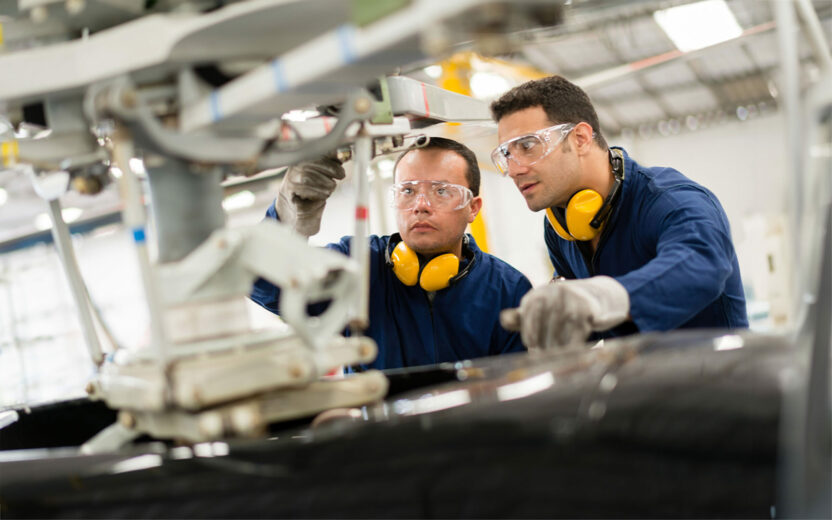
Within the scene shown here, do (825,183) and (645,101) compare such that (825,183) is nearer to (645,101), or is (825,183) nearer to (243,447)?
(243,447)

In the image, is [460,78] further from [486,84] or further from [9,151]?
[9,151]

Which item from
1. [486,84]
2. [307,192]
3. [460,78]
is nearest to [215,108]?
[307,192]

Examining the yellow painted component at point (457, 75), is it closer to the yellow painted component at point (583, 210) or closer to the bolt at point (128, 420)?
the yellow painted component at point (583, 210)

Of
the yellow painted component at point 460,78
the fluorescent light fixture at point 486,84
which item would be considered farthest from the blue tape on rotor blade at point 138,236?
the fluorescent light fixture at point 486,84

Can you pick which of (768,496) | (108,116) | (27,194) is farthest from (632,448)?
(27,194)

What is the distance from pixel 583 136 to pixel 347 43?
1.35 metres

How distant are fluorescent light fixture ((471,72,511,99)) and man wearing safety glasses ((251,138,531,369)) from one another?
4105 millimetres

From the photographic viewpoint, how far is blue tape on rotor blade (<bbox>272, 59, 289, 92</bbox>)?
99 centimetres

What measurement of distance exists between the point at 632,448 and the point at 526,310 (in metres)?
0.47

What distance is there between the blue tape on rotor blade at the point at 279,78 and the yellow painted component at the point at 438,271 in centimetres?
117

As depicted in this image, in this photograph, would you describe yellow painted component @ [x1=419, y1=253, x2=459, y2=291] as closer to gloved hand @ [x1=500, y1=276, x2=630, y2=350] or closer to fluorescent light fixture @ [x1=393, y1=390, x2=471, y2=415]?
gloved hand @ [x1=500, y1=276, x2=630, y2=350]

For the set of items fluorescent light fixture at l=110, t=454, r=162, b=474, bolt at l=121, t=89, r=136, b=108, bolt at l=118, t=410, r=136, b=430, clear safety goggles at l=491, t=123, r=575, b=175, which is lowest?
fluorescent light fixture at l=110, t=454, r=162, b=474

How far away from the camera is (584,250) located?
2.12 m

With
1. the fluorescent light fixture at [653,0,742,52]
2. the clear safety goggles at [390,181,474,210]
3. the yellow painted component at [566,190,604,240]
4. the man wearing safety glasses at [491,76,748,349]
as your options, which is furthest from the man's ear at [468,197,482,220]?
the fluorescent light fixture at [653,0,742,52]
